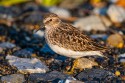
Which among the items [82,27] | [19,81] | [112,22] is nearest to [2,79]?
[19,81]

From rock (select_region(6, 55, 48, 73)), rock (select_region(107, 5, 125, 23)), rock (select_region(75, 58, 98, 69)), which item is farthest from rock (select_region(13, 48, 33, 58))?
rock (select_region(107, 5, 125, 23))

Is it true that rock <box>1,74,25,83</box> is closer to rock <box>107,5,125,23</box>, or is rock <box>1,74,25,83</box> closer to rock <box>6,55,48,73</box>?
rock <box>6,55,48,73</box>

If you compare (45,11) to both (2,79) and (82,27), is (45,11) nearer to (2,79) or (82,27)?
(82,27)

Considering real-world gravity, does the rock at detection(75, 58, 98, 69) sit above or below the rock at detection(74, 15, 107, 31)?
below

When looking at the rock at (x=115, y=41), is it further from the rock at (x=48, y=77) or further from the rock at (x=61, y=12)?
the rock at (x=61, y=12)

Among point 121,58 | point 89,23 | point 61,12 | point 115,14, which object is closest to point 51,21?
point 121,58

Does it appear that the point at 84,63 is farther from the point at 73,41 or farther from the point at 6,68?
the point at 6,68
